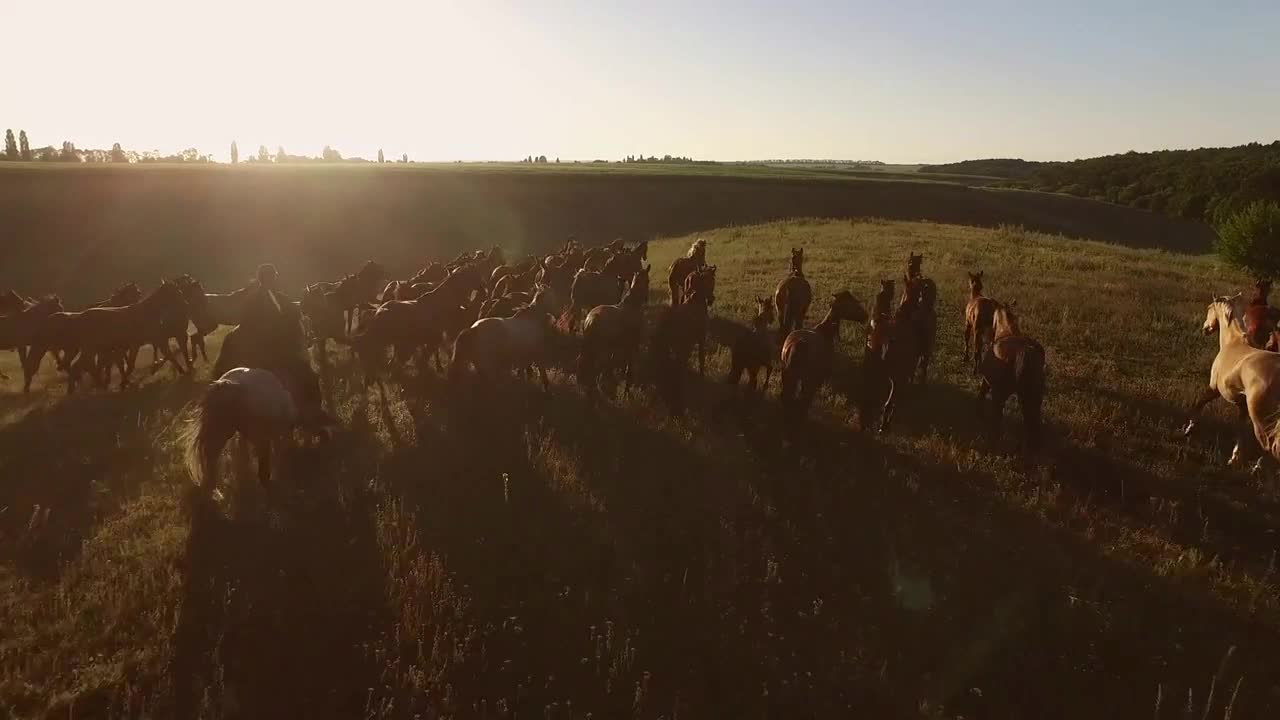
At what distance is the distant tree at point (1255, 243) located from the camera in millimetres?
32656

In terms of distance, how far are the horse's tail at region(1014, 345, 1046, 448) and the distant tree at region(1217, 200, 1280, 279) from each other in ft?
104

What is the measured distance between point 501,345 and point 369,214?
2025 inches

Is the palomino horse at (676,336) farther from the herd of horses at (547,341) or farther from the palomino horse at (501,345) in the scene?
the palomino horse at (501,345)

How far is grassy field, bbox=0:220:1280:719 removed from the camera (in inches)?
211

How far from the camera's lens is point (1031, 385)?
9.46 m

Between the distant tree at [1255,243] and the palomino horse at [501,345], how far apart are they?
1403 inches

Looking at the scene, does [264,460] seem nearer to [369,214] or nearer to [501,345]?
[501,345]

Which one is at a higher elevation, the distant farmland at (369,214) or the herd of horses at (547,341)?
the distant farmland at (369,214)

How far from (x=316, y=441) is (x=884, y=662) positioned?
8200 mm

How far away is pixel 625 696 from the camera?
17.3ft

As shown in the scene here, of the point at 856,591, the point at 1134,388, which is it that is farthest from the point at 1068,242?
the point at 856,591

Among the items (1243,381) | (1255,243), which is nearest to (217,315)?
(1243,381)

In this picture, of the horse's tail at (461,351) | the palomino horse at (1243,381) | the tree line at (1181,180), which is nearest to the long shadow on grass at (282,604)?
the horse's tail at (461,351)

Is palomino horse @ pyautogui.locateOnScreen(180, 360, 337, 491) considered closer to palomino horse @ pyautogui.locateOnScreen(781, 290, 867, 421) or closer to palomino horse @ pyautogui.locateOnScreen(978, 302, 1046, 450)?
palomino horse @ pyautogui.locateOnScreen(781, 290, 867, 421)
